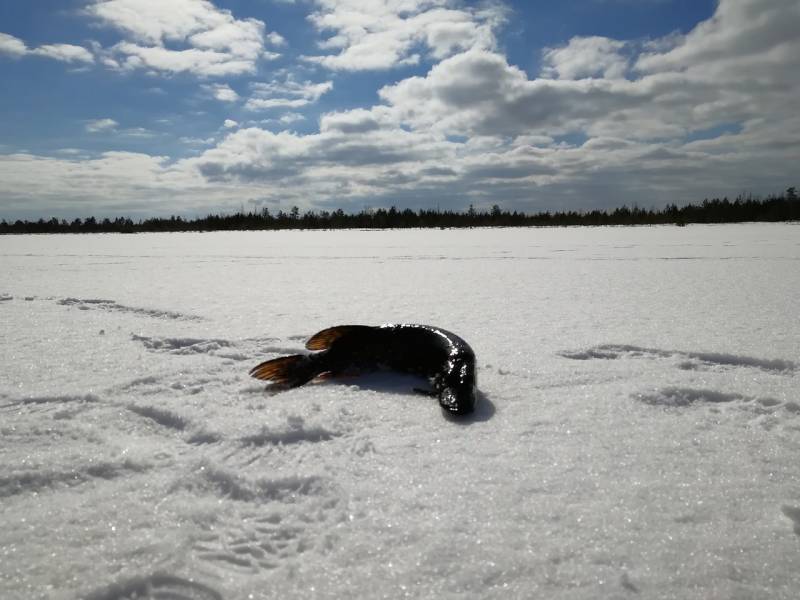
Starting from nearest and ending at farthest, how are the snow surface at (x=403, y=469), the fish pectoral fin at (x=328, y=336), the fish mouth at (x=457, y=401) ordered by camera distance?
1. the snow surface at (x=403, y=469)
2. the fish mouth at (x=457, y=401)
3. the fish pectoral fin at (x=328, y=336)

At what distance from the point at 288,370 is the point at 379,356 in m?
0.39

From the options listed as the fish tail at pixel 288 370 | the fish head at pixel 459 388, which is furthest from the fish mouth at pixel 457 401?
the fish tail at pixel 288 370

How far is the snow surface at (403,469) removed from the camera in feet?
2.99

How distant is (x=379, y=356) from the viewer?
87.3 inches

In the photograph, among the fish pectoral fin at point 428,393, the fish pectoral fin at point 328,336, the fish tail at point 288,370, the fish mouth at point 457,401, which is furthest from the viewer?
the fish pectoral fin at point 328,336

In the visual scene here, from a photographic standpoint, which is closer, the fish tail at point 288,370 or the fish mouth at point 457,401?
the fish mouth at point 457,401

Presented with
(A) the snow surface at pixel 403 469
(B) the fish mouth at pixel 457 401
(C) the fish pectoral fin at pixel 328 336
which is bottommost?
(A) the snow surface at pixel 403 469

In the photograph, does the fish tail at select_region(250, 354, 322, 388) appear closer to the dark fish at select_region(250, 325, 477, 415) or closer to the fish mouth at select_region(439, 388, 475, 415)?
the dark fish at select_region(250, 325, 477, 415)

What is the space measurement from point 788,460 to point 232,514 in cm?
134

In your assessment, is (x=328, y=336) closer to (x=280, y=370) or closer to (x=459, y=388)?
(x=280, y=370)

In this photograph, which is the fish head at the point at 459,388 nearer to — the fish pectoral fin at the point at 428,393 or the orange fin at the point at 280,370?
the fish pectoral fin at the point at 428,393

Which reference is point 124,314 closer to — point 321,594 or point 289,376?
point 289,376

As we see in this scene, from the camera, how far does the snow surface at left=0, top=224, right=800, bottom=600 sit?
0.91 m

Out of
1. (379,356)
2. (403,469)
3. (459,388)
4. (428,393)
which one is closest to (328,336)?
(379,356)
